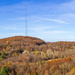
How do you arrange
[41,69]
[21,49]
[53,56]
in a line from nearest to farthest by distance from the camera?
[41,69] < [53,56] < [21,49]

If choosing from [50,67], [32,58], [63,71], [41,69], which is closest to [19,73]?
[41,69]

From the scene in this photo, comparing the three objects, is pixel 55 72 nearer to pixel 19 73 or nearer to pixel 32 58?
pixel 19 73

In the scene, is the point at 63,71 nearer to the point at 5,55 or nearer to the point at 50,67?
the point at 50,67

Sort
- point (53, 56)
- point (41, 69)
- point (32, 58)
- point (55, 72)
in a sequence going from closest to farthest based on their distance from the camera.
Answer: point (55, 72), point (41, 69), point (32, 58), point (53, 56)

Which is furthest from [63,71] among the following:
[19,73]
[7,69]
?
[7,69]

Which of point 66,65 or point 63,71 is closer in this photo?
point 63,71

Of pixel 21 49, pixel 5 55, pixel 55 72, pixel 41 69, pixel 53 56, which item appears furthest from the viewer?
pixel 21 49

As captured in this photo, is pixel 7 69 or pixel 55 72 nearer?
pixel 55 72
